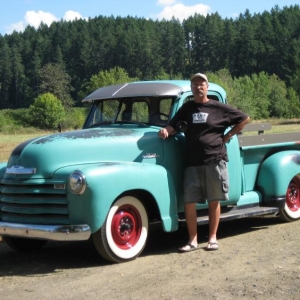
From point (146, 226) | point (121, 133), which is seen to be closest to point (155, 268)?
point (146, 226)

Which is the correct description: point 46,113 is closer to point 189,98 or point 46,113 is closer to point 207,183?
point 189,98

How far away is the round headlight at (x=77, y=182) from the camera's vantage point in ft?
17.5

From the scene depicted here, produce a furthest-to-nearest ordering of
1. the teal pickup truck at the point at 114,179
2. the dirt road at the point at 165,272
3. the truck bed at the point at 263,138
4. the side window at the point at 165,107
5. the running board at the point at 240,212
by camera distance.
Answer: the truck bed at the point at 263,138 → the side window at the point at 165,107 → the running board at the point at 240,212 → the teal pickup truck at the point at 114,179 → the dirt road at the point at 165,272

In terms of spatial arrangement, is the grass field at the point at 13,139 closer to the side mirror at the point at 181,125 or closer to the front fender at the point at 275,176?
the front fender at the point at 275,176

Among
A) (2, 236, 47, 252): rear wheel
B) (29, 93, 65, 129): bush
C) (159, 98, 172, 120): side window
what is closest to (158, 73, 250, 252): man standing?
(159, 98, 172, 120): side window

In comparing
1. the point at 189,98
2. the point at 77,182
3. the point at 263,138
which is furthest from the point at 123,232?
the point at 263,138

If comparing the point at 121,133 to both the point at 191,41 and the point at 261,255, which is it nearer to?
the point at 261,255

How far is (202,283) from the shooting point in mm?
4906

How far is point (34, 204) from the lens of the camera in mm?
5660

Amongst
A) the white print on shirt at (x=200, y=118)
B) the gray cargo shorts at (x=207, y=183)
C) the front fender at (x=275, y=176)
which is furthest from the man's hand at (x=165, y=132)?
the front fender at (x=275, y=176)

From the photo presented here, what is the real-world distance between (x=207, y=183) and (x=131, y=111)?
4.55ft

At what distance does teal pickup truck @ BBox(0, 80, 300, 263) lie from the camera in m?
5.44

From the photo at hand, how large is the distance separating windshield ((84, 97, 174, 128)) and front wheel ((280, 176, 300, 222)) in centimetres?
220

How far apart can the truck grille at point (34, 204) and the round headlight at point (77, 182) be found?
14 cm
